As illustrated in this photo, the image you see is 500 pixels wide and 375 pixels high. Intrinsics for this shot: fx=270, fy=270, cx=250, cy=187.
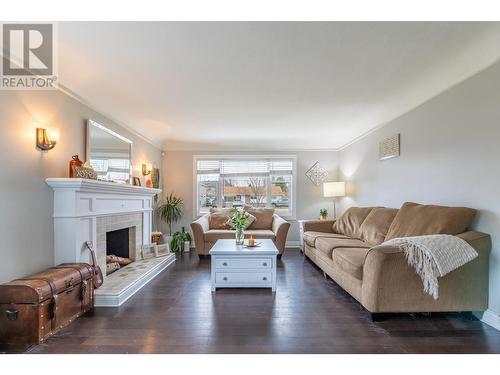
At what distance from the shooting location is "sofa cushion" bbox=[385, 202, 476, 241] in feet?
7.87

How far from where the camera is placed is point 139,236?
4340mm

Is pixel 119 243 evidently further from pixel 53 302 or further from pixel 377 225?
pixel 377 225

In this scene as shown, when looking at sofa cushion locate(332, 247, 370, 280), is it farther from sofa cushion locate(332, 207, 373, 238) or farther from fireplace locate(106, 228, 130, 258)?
fireplace locate(106, 228, 130, 258)

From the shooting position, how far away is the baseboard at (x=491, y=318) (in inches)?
85.5

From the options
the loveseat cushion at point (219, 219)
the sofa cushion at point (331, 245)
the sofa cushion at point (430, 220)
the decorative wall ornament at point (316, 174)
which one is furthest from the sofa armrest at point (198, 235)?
the sofa cushion at point (430, 220)

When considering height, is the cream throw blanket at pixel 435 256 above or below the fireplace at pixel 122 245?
above

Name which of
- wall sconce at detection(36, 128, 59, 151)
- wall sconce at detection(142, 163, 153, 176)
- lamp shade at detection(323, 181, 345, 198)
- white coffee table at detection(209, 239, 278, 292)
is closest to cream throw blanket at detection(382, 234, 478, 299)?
white coffee table at detection(209, 239, 278, 292)

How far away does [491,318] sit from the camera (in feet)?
7.31

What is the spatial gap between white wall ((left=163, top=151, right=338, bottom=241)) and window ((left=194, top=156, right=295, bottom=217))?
0.51 feet

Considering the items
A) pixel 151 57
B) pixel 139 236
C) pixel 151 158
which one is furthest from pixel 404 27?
pixel 151 158

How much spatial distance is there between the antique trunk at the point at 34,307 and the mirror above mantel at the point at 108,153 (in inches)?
57.5

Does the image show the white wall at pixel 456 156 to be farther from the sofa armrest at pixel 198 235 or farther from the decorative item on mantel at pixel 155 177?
the decorative item on mantel at pixel 155 177

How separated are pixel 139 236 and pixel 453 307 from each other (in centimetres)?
407
